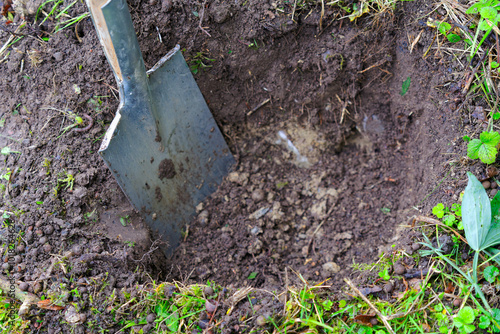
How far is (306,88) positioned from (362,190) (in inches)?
30.6

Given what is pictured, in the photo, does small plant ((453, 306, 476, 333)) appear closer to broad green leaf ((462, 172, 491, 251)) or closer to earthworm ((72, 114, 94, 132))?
broad green leaf ((462, 172, 491, 251))

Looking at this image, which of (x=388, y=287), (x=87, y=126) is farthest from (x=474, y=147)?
(x=87, y=126)

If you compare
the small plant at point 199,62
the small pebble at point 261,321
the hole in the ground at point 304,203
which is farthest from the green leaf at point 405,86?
the small pebble at point 261,321

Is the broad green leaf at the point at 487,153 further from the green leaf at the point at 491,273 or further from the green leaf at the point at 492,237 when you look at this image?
the green leaf at the point at 491,273

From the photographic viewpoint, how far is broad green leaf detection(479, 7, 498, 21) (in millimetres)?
1754

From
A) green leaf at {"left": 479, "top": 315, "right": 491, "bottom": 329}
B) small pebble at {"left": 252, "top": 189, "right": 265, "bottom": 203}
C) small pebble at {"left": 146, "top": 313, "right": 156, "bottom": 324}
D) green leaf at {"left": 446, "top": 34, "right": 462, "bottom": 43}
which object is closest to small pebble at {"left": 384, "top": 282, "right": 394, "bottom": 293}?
green leaf at {"left": 479, "top": 315, "right": 491, "bottom": 329}

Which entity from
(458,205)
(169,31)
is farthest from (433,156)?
(169,31)

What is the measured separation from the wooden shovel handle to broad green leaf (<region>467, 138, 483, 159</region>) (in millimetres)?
1758

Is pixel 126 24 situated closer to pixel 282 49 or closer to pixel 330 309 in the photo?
pixel 282 49

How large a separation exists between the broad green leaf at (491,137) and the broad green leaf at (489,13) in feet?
1.91

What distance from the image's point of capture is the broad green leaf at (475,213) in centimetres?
156

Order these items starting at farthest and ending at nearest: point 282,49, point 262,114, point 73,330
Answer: point 262,114 → point 282,49 → point 73,330

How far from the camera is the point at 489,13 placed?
1.76 meters

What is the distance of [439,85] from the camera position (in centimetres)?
202
